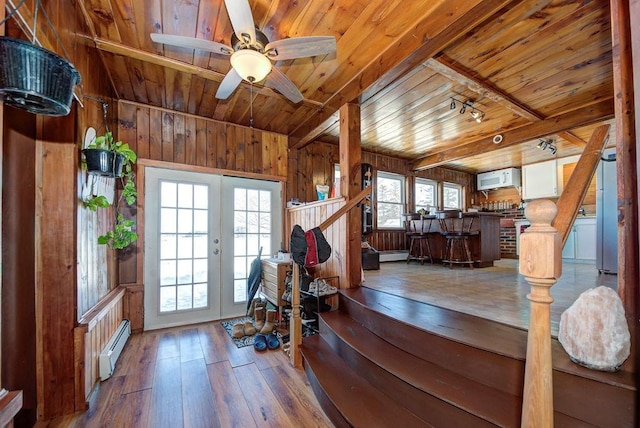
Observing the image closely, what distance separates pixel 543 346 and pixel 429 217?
4335mm

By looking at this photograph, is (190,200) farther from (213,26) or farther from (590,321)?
(590,321)

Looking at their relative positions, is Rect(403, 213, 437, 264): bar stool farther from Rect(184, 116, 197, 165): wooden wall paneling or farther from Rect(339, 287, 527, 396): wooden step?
Rect(184, 116, 197, 165): wooden wall paneling

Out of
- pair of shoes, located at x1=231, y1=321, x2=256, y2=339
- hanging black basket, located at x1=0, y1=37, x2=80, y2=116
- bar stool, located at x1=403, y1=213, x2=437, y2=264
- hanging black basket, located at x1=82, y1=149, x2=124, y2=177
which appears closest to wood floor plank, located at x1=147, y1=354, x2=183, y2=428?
pair of shoes, located at x1=231, y1=321, x2=256, y2=339

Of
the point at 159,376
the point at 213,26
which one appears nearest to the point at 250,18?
the point at 213,26

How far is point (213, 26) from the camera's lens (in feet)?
6.59

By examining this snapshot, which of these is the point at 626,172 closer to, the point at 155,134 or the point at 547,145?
the point at 155,134

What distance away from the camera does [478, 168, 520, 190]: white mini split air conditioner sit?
6.61 m

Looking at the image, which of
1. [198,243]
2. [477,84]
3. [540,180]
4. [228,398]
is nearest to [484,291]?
[477,84]

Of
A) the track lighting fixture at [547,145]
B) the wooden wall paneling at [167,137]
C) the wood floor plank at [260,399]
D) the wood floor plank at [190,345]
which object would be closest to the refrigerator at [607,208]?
the track lighting fixture at [547,145]

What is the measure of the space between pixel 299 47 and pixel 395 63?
34.0 inches

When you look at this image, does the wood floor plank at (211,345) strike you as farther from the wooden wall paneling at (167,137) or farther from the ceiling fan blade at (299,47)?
the ceiling fan blade at (299,47)

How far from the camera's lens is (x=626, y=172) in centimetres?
114

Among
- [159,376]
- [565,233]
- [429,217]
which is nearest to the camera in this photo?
[565,233]

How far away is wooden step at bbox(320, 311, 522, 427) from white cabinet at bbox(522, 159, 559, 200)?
620 centimetres
